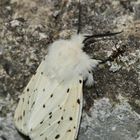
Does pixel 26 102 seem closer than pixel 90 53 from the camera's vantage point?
Yes

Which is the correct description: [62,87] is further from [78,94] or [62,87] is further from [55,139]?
[55,139]

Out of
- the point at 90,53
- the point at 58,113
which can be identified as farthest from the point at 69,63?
the point at 58,113

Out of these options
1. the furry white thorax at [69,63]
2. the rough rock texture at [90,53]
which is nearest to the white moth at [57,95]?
the furry white thorax at [69,63]

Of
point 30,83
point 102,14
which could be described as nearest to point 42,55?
point 30,83

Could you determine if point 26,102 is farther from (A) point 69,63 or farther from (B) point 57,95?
(A) point 69,63

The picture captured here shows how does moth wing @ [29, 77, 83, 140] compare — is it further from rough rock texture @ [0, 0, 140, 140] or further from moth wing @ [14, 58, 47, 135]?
rough rock texture @ [0, 0, 140, 140]

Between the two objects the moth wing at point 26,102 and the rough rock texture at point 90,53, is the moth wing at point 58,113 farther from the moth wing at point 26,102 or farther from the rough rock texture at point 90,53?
the rough rock texture at point 90,53
